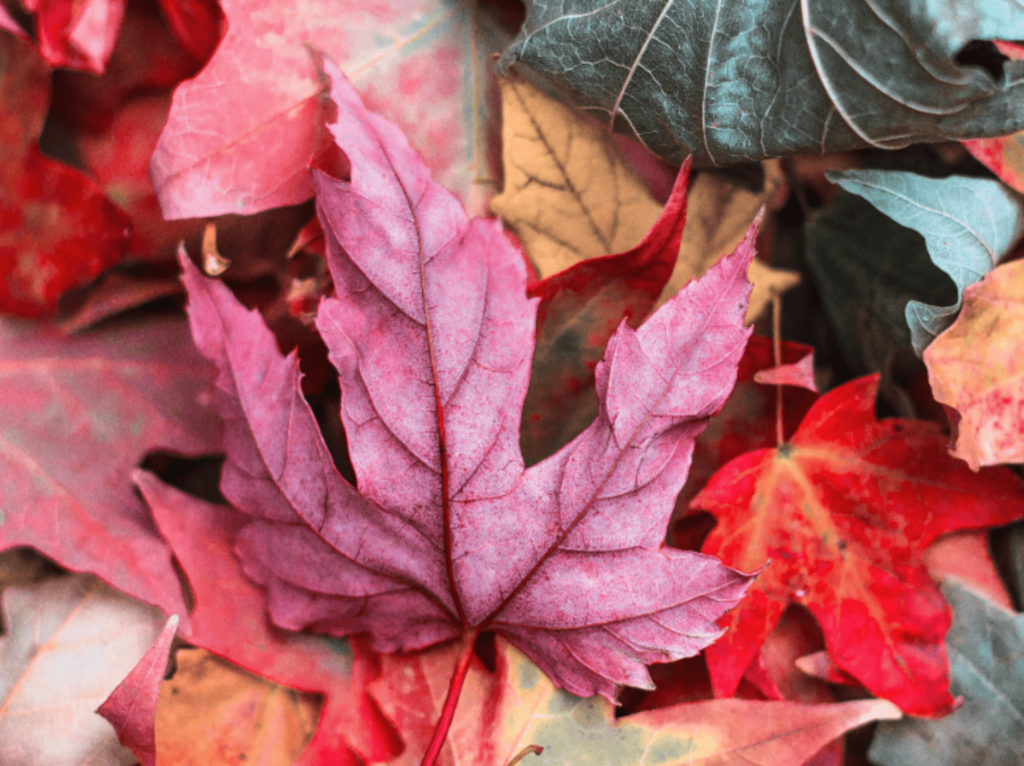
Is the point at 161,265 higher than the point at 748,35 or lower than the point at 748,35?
lower

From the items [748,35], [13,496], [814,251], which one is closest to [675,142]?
[748,35]

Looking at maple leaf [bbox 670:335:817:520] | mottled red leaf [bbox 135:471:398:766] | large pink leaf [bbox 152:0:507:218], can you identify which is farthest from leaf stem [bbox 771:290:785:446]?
mottled red leaf [bbox 135:471:398:766]

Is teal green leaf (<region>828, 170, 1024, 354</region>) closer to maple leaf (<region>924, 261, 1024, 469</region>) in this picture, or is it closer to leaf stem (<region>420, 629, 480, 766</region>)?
maple leaf (<region>924, 261, 1024, 469</region>)

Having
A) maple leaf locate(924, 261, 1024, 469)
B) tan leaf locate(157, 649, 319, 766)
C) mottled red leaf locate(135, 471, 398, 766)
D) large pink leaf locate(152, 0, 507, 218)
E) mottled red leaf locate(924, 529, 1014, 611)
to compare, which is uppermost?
large pink leaf locate(152, 0, 507, 218)

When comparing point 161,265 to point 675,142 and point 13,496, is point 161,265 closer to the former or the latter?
point 13,496

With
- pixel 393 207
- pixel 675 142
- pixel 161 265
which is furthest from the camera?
pixel 161 265

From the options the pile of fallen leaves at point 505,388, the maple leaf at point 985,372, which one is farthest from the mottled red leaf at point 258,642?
the maple leaf at point 985,372
